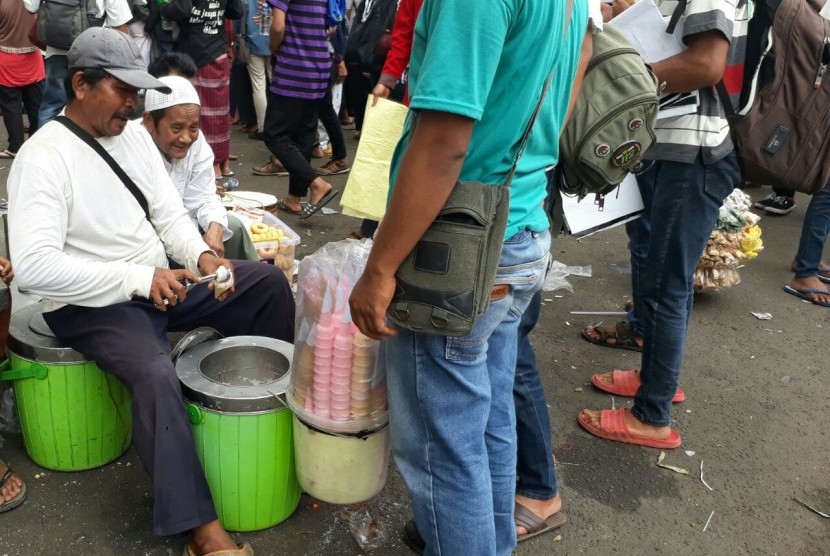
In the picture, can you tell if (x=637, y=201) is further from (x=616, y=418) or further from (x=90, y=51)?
(x=90, y=51)

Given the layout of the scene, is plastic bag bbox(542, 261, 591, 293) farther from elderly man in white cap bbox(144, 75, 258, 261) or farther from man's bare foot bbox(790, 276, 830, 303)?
elderly man in white cap bbox(144, 75, 258, 261)

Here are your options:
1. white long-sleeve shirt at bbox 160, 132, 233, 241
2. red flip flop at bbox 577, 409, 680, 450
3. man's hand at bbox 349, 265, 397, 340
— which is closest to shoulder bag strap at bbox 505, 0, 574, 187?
man's hand at bbox 349, 265, 397, 340

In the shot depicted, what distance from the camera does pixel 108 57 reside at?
2.29 meters

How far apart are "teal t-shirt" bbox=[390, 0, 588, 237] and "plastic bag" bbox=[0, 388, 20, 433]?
1.92 m

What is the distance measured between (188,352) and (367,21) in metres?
4.30

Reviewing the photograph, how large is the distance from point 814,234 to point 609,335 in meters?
1.88

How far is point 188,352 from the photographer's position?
8.20 ft

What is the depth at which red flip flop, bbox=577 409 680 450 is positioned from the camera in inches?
123

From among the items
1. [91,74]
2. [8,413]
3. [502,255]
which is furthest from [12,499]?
[502,255]

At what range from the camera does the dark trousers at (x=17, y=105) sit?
20.1 feet

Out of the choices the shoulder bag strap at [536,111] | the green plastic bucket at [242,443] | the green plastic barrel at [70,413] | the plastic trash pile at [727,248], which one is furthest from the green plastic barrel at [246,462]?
the plastic trash pile at [727,248]

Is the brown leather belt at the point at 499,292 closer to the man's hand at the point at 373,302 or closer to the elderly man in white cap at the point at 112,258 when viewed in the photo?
the man's hand at the point at 373,302

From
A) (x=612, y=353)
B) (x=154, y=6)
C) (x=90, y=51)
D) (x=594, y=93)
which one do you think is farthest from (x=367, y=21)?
(x=594, y=93)

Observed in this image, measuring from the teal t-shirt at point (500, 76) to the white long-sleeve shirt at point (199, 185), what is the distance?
1.79m
